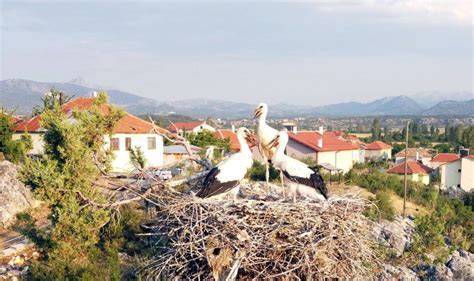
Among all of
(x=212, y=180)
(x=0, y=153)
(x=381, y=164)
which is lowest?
(x=381, y=164)

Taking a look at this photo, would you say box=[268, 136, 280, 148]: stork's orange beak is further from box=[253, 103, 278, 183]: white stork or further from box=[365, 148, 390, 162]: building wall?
box=[365, 148, 390, 162]: building wall

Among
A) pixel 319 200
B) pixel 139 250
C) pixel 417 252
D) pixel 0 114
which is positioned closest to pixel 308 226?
pixel 319 200

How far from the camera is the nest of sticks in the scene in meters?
7.81

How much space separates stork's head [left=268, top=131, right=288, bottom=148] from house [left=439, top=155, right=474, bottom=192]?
38769 millimetres

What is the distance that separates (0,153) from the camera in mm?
27703

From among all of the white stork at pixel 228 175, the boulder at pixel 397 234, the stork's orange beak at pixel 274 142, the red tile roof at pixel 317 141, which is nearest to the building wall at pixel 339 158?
the red tile roof at pixel 317 141

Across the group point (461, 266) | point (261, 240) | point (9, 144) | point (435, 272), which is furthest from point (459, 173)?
Result: point (261, 240)

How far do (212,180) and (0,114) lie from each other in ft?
80.6

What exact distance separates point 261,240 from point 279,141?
186cm

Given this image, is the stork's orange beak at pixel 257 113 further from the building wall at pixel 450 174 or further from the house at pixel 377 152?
the house at pixel 377 152

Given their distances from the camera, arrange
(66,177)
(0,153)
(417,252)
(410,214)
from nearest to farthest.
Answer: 1. (66,177)
2. (417,252)
3. (0,153)
4. (410,214)

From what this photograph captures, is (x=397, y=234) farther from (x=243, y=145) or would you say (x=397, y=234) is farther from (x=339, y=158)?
(x=339, y=158)

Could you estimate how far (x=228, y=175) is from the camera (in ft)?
27.9

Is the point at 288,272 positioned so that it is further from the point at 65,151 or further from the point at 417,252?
the point at 417,252
